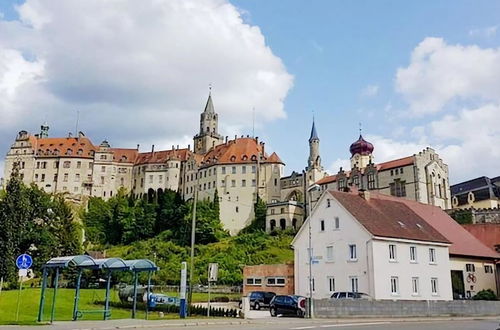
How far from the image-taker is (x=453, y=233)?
53.7m

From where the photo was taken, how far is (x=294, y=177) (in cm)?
11450

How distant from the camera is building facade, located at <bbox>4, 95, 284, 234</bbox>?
115 metres

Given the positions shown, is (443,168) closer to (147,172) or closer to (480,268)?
(480,268)

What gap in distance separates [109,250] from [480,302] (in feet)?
261

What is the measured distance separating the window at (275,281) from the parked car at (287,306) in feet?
51.9

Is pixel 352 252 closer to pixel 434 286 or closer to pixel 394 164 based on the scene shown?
pixel 434 286

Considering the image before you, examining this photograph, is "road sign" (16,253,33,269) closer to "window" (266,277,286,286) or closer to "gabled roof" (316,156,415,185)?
"window" (266,277,286,286)

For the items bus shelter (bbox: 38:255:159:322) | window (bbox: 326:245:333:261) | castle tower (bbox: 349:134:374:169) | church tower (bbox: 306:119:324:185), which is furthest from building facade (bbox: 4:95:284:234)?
bus shelter (bbox: 38:255:159:322)

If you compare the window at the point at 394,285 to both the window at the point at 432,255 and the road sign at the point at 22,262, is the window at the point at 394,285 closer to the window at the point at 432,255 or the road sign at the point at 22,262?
the window at the point at 432,255

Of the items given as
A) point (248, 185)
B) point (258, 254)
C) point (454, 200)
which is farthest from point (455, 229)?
point (248, 185)

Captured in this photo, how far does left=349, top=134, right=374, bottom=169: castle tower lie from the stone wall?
265 ft

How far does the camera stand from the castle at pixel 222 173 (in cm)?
9781

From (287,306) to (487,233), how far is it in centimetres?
3389

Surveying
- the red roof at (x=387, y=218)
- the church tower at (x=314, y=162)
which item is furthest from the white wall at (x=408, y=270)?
the church tower at (x=314, y=162)
